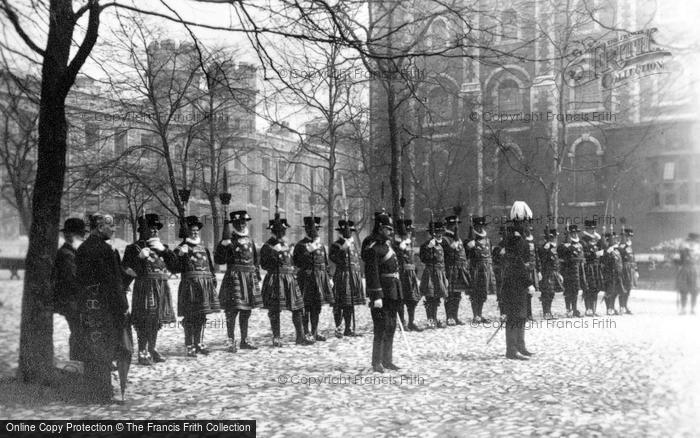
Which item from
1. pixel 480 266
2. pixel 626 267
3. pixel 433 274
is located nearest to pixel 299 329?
pixel 433 274

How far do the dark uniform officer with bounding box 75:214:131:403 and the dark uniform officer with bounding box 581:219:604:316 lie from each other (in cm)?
1157

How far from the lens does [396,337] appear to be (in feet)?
37.7

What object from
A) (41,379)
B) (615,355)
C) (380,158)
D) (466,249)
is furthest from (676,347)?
(380,158)

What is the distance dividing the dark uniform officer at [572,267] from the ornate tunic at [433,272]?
3393mm

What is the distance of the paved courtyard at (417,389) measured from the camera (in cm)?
573

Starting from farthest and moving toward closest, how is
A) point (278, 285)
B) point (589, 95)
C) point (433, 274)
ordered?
point (589, 95)
point (433, 274)
point (278, 285)

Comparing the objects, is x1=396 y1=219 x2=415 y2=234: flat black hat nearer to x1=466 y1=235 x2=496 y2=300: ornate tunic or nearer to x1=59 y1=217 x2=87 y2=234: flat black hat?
x1=466 y1=235 x2=496 y2=300: ornate tunic

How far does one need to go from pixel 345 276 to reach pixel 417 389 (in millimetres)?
4350

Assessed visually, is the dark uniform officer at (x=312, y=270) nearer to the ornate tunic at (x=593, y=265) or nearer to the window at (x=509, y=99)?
the ornate tunic at (x=593, y=265)

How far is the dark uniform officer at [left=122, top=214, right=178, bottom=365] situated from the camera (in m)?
8.95

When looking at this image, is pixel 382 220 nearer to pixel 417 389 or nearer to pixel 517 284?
pixel 417 389

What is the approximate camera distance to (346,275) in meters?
11.5

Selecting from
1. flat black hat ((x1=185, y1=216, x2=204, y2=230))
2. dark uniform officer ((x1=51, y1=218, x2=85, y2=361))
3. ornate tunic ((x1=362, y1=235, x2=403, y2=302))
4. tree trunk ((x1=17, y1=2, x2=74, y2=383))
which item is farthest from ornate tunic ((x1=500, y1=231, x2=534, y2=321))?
tree trunk ((x1=17, y1=2, x2=74, y2=383))

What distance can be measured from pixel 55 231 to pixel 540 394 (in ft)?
17.6
